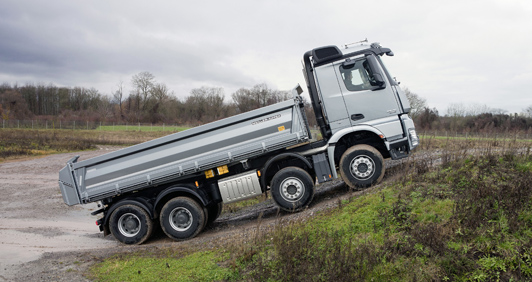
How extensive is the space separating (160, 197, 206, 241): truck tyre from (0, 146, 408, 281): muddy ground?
244mm

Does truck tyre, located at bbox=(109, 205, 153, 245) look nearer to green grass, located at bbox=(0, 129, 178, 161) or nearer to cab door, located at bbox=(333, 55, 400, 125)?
cab door, located at bbox=(333, 55, 400, 125)

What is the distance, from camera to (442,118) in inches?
1770

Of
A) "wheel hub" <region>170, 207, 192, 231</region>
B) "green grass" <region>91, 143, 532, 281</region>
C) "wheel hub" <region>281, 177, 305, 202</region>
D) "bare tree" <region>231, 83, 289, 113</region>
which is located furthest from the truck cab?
"bare tree" <region>231, 83, 289, 113</region>

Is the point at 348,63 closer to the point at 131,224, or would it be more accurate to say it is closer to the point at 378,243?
the point at 378,243

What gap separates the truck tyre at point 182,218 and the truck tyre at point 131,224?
17.4 inches

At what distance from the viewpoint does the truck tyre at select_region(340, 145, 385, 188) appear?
807cm

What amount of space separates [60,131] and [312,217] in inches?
2083

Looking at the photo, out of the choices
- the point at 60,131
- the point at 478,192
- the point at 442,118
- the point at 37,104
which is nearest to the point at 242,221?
the point at 478,192

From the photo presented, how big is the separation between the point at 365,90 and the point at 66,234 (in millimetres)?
8477

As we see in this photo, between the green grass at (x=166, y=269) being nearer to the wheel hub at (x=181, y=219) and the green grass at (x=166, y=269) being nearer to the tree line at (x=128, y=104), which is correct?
the wheel hub at (x=181, y=219)

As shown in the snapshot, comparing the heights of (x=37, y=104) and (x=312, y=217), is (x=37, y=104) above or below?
above

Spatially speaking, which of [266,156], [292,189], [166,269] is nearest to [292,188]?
[292,189]

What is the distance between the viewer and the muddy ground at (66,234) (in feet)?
21.6

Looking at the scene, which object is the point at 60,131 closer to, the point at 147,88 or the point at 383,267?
the point at 147,88
